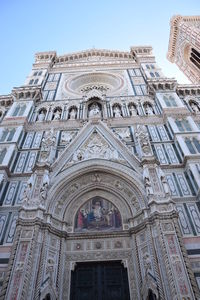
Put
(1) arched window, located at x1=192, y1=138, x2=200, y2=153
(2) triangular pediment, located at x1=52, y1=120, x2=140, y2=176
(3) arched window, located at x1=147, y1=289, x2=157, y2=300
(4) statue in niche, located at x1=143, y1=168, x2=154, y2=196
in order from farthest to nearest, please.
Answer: (1) arched window, located at x1=192, y1=138, x2=200, y2=153
(2) triangular pediment, located at x1=52, y1=120, x2=140, y2=176
(4) statue in niche, located at x1=143, y1=168, x2=154, y2=196
(3) arched window, located at x1=147, y1=289, x2=157, y2=300

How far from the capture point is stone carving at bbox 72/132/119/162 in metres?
10.2

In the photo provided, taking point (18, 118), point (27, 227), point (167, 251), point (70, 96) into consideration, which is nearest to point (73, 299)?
point (27, 227)

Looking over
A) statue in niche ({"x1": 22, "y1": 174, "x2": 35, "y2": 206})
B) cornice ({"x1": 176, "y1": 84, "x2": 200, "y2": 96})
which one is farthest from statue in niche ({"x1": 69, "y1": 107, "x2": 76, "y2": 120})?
cornice ({"x1": 176, "y1": 84, "x2": 200, "y2": 96})

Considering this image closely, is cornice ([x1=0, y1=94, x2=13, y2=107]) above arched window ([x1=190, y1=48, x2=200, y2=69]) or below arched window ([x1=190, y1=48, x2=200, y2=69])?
below

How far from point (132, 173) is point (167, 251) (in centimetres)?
315

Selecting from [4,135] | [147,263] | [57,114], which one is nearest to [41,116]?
[57,114]

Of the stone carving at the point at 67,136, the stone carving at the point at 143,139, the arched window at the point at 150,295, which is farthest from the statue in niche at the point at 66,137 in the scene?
the arched window at the point at 150,295

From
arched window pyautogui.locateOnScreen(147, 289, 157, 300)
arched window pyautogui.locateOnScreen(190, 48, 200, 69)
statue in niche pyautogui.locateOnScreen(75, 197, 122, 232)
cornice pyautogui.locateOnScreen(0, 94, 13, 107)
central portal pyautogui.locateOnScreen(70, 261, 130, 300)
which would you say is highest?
arched window pyautogui.locateOnScreen(190, 48, 200, 69)

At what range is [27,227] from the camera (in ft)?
24.6

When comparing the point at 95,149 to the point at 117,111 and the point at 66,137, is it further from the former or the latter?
the point at 117,111

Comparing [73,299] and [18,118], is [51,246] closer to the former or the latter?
[73,299]

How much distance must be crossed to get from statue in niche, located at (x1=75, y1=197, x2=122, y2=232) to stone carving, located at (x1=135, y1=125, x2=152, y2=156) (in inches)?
97.1

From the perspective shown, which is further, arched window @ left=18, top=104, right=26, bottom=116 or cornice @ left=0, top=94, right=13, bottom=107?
cornice @ left=0, top=94, right=13, bottom=107

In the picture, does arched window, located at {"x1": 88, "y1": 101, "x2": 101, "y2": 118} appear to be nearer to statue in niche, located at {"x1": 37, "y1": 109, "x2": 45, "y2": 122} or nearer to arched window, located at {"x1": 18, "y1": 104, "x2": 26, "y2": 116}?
statue in niche, located at {"x1": 37, "y1": 109, "x2": 45, "y2": 122}
